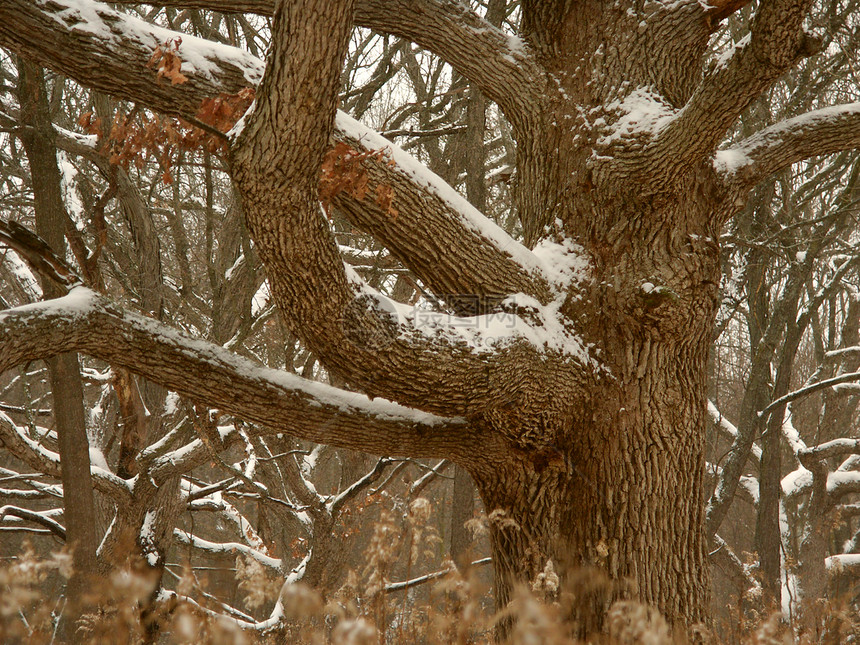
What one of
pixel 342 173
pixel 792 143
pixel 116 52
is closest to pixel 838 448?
pixel 792 143

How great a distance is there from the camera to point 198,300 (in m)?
7.51

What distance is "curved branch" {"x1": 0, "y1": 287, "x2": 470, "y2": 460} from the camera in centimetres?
246

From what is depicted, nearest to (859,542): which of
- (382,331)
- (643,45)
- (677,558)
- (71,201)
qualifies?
(677,558)

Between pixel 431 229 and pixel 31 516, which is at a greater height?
pixel 431 229

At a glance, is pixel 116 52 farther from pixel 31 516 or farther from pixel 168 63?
pixel 31 516

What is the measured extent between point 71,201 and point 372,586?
15.5 feet

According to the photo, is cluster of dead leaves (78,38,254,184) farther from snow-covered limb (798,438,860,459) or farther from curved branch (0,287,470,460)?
snow-covered limb (798,438,860,459)

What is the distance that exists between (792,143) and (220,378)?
3.07m

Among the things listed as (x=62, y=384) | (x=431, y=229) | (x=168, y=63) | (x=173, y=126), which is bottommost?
(x=62, y=384)

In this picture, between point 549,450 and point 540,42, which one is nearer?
point 549,450

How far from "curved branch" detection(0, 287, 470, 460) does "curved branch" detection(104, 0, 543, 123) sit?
1.77 m

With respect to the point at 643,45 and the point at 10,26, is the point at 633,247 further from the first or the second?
the point at 10,26

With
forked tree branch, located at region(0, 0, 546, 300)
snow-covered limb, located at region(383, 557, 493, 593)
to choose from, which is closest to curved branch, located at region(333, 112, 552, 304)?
forked tree branch, located at region(0, 0, 546, 300)

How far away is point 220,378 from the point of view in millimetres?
2816
